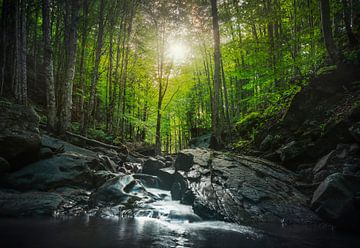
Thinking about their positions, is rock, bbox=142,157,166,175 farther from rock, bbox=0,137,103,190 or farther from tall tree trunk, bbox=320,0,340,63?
tall tree trunk, bbox=320,0,340,63

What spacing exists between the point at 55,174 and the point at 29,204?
5.81ft

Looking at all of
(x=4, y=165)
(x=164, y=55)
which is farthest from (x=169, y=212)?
(x=164, y=55)

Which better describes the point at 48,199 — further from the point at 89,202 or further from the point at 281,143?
the point at 281,143

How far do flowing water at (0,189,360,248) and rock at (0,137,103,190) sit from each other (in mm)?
2165

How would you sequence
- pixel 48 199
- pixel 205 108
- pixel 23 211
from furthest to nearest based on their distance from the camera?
pixel 205 108
pixel 48 199
pixel 23 211

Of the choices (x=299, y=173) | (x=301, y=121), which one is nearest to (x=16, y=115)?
(x=299, y=173)

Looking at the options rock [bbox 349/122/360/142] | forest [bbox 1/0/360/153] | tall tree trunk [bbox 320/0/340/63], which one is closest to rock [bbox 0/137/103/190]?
forest [bbox 1/0/360/153]

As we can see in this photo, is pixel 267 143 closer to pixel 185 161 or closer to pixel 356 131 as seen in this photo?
pixel 185 161

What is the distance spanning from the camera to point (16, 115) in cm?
753

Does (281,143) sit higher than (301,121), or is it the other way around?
(301,121)

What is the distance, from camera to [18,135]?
6.85 meters

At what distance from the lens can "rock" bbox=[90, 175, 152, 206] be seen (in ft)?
21.3

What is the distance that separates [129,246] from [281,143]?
7311 millimetres

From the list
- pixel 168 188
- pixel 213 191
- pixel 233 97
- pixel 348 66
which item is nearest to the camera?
pixel 213 191
